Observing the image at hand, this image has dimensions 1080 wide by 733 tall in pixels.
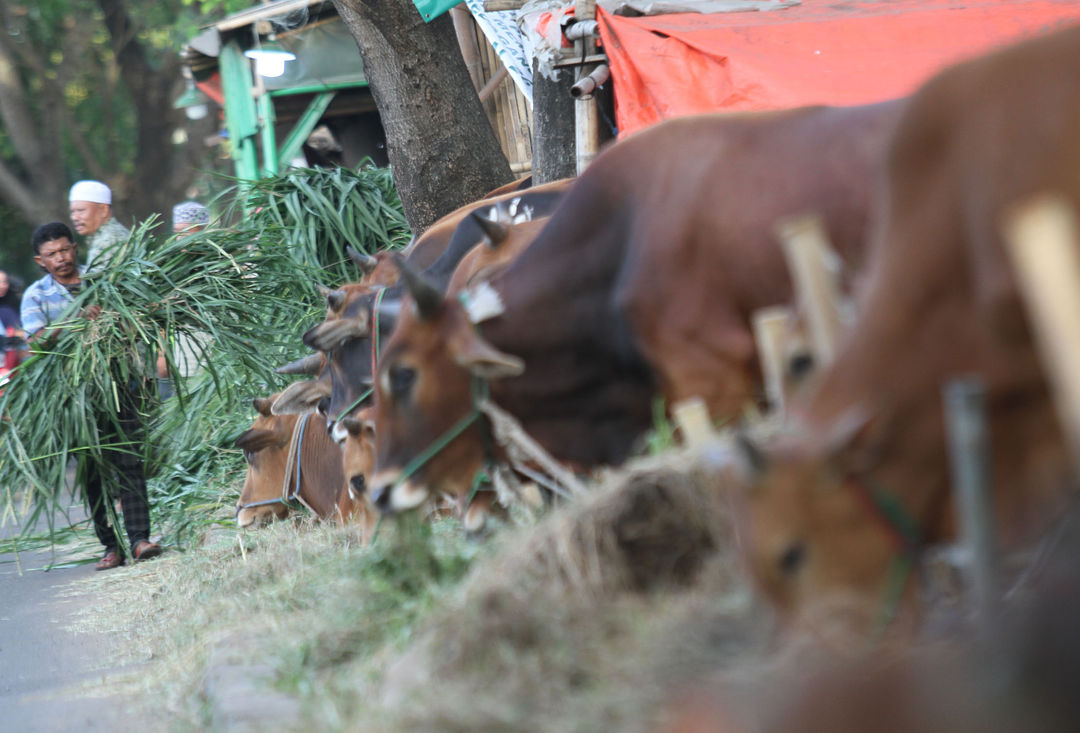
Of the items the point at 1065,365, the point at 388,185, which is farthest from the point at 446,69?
the point at 1065,365

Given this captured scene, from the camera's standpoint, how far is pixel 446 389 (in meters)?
3.90

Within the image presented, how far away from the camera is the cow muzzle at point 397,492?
393 cm

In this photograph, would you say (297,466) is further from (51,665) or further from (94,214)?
(94,214)

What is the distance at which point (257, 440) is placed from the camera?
6.95 meters

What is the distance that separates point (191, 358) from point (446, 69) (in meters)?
2.29

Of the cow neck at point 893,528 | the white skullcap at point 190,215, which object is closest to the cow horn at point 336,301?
the white skullcap at point 190,215

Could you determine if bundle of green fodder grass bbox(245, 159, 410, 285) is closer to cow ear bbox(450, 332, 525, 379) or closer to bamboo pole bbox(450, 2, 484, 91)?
bamboo pole bbox(450, 2, 484, 91)

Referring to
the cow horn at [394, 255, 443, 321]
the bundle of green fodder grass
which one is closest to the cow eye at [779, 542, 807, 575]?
the cow horn at [394, 255, 443, 321]

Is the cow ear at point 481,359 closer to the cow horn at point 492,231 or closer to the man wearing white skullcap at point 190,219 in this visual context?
the cow horn at point 492,231

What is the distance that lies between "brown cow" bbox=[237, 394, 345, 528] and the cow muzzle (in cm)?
287

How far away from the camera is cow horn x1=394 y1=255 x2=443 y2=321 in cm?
378

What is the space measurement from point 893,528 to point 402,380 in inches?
73.4

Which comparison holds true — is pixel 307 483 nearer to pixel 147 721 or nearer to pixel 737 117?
pixel 147 721

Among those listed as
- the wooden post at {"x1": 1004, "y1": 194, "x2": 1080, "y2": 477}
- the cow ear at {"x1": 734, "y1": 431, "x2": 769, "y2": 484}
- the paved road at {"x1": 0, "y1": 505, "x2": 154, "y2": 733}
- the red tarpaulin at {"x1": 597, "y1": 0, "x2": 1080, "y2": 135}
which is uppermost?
the red tarpaulin at {"x1": 597, "y1": 0, "x2": 1080, "y2": 135}
